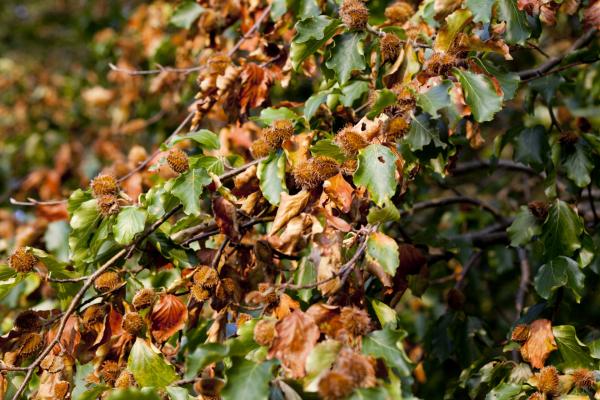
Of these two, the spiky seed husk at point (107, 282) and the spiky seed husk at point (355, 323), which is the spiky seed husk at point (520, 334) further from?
the spiky seed husk at point (107, 282)

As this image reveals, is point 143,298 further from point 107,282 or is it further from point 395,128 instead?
point 395,128

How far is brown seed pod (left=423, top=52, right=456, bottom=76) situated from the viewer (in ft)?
4.83

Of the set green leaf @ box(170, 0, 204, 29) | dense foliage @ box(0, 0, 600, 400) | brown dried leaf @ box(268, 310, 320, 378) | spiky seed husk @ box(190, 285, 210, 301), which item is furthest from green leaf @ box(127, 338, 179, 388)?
green leaf @ box(170, 0, 204, 29)

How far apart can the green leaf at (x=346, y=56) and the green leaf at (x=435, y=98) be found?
0.19 m

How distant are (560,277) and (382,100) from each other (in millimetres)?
666

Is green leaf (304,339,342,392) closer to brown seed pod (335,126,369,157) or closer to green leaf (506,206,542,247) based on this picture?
brown seed pod (335,126,369,157)

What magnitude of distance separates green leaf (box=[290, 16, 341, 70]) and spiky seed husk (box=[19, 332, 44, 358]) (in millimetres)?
898

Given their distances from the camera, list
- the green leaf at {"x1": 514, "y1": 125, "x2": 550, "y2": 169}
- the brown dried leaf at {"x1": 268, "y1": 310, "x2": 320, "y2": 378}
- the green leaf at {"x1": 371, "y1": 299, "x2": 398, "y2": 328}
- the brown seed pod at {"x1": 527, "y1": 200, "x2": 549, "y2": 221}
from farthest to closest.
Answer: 1. the green leaf at {"x1": 514, "y1": 125, "x2": 550, "y2": 169}
2. the brown seed pod at {"x1": 527, "y1": 200, "x2": 549, "y2": 221}
3. the green leaf at {"x1": 371, "y1": 299, "x2": 398, "y2": 328}
4. the brown dried leaf at {"x1": 268, "y1": 310, "x2": 320, "y2": 378}

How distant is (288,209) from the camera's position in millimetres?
1346

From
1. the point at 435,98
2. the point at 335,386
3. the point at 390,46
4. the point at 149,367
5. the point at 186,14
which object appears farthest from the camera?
the point at 186,14

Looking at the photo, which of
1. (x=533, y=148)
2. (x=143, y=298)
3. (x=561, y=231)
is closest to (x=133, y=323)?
(x=143, y=298)

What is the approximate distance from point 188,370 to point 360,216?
51 cm

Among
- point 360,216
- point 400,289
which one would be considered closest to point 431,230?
point 400,289

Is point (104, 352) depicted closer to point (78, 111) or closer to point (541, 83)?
point (541, 83)
